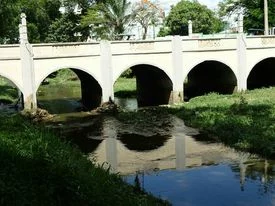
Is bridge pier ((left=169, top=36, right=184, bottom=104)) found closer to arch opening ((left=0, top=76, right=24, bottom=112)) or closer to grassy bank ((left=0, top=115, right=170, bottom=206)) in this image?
arch opening ((left=0, top=76, right=24, bottom=112))

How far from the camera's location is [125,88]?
40.0 meters

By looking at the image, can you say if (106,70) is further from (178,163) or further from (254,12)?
(254,12)

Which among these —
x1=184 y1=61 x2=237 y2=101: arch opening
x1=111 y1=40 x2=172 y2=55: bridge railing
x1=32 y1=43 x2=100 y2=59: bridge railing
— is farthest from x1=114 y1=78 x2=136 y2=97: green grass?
x1=32 y1=43 x2=100 y2=59: bridge railing

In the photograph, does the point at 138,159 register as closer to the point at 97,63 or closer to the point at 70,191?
the point at 70,191

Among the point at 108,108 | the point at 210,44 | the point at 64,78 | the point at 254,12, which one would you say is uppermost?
the point at 254,12

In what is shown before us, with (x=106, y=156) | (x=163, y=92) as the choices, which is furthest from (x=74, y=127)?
(x=163, y=92)

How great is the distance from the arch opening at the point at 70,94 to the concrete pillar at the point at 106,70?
89cm

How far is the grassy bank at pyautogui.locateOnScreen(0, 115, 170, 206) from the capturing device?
27.2ft

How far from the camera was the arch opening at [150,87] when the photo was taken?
101ft

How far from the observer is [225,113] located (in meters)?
22.8

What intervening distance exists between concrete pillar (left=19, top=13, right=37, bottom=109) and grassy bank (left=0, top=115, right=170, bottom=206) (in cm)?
1272

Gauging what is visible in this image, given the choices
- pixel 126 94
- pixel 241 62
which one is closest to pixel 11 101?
pixel 126 94

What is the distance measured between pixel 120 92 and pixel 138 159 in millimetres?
21367

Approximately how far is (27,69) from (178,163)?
40.3 ft
